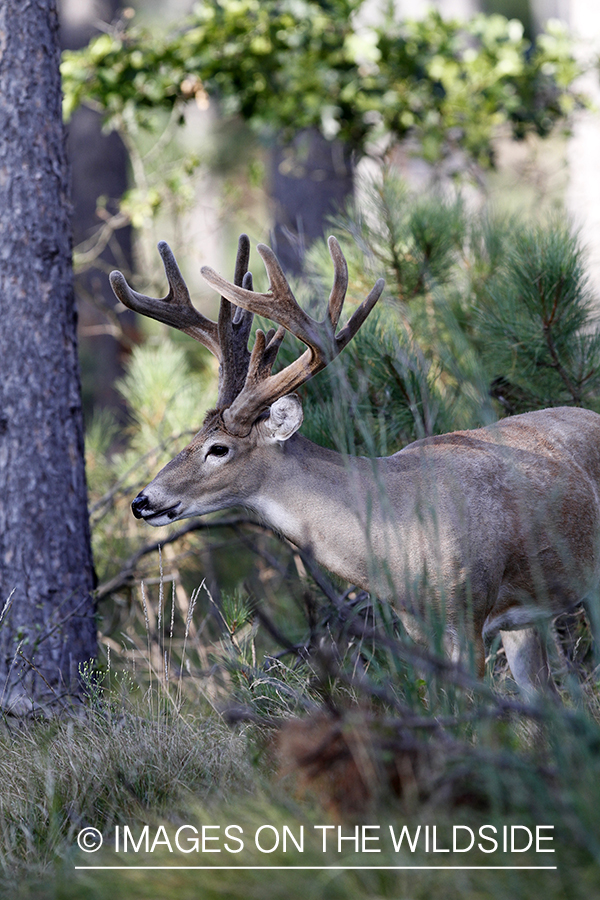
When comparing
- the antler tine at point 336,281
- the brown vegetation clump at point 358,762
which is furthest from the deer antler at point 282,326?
the brown vegetation clump at point 358,762

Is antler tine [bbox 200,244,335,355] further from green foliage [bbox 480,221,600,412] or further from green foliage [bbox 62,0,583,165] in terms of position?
green foliage [bbox 62,0,583,165]

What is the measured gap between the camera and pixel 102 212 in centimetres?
820

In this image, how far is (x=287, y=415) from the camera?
3949mm

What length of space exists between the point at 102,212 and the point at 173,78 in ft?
4.39

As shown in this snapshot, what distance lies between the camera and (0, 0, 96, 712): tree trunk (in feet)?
14.1

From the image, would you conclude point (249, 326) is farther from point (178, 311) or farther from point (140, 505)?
point (140, 505)

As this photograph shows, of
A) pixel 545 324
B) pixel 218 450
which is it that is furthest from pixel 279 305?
pixel 545 324

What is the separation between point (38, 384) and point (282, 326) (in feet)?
4.03

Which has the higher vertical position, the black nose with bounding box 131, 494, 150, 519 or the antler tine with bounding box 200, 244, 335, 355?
the antler tine with bounding box 200, 244, 335, 355

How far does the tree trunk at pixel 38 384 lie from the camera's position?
14.1 ft

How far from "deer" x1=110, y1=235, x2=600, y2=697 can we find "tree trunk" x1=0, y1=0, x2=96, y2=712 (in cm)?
51

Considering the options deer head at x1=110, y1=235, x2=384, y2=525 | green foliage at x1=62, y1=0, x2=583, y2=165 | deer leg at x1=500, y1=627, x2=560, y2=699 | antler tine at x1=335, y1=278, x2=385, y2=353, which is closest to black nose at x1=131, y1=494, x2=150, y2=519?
deer head at x1=110, y1=235, x2=384, y2=525

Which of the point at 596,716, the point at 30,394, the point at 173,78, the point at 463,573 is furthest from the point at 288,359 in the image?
the point at 173,78

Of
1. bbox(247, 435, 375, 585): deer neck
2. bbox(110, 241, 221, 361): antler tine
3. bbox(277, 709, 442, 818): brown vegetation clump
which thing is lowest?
bbox(277, 709, 442, 818): brown vegetation clump
